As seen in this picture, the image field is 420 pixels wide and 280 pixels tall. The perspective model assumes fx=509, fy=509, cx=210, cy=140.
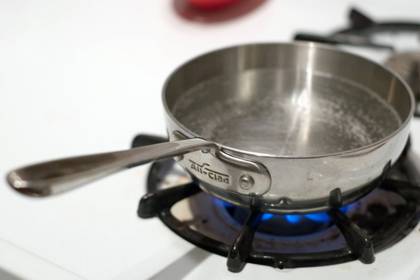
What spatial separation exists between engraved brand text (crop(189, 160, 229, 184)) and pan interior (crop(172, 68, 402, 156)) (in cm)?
8

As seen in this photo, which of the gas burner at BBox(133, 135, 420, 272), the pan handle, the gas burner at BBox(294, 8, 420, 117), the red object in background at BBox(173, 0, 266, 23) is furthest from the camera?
the red object in background at BBox(173, 0, 266, 23)

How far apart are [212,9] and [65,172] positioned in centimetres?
50

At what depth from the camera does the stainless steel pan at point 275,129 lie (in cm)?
30

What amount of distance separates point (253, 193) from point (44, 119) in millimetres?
267

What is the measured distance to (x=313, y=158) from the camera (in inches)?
11.7

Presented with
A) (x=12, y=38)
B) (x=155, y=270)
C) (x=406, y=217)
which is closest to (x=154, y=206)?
(x=155, y=270)

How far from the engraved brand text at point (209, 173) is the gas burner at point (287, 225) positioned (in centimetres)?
3

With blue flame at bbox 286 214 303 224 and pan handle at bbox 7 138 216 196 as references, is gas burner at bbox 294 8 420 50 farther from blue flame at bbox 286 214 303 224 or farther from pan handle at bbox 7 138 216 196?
pan handle at bbox 7 138 216 196

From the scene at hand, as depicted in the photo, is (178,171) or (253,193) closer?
(253,193)

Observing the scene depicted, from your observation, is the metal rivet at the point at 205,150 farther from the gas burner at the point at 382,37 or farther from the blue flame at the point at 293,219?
the gas burner at the point at 382,37

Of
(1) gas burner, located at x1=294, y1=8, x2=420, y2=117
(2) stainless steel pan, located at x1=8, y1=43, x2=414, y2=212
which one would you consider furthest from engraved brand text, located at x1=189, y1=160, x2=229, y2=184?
(1) gas burner, located at x1=294, y1=8, x2=420, y2=117

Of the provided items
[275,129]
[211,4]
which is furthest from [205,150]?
[211,4]

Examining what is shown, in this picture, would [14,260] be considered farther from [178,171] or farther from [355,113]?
[355,113]

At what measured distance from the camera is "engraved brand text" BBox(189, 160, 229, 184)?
317 mm
